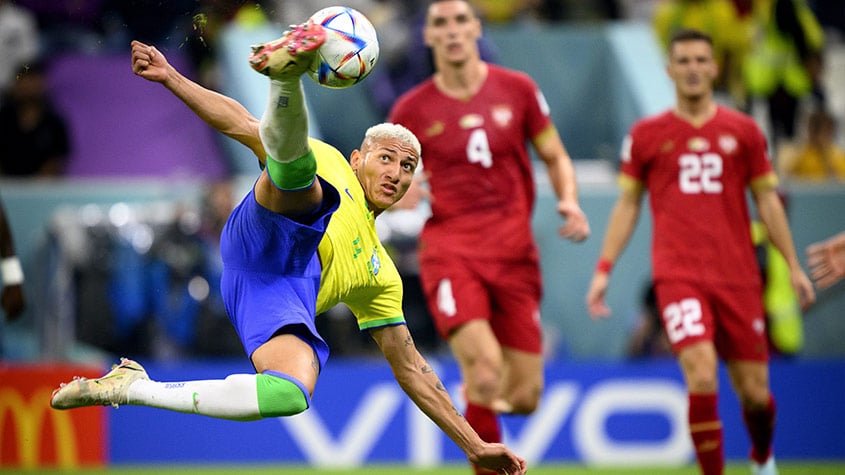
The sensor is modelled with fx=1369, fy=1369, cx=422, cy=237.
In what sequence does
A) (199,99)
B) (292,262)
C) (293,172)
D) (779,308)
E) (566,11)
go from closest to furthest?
(293,172)
(199,99)
(292,262)
(779,308)
(566,11)

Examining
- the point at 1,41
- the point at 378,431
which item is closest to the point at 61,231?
the point at 1,41

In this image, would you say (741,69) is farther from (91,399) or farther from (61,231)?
(91,399)

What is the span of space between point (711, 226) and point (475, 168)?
1.54m

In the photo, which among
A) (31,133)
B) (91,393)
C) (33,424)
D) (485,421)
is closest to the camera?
(91,393)

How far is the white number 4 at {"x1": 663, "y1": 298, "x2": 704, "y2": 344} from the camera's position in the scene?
330 inches

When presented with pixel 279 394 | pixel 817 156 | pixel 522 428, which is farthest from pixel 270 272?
pixel 817 156

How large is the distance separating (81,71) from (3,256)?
6264 mm

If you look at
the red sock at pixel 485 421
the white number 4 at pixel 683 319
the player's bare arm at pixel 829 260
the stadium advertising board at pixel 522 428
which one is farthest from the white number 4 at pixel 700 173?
the stadium advertising board at pixel 522 428

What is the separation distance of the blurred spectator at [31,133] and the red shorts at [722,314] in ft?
23.4

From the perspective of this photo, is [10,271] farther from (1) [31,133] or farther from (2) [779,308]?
(2) [779,308]

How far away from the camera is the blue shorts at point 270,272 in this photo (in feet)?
19.7

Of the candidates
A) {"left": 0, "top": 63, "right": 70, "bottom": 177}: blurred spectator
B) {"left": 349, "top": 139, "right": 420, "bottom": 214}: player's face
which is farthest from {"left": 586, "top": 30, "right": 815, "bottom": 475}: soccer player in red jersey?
{"left": 0, "top": 63, "right": 70, "bottom": 177}: blurred spectator

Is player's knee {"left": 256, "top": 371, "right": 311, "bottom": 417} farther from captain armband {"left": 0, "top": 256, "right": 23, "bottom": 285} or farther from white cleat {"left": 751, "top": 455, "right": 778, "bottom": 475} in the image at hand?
white cleat {"left": 751, "top": 455, "right": 778, "bottom": 475}

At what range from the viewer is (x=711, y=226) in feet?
28.5
